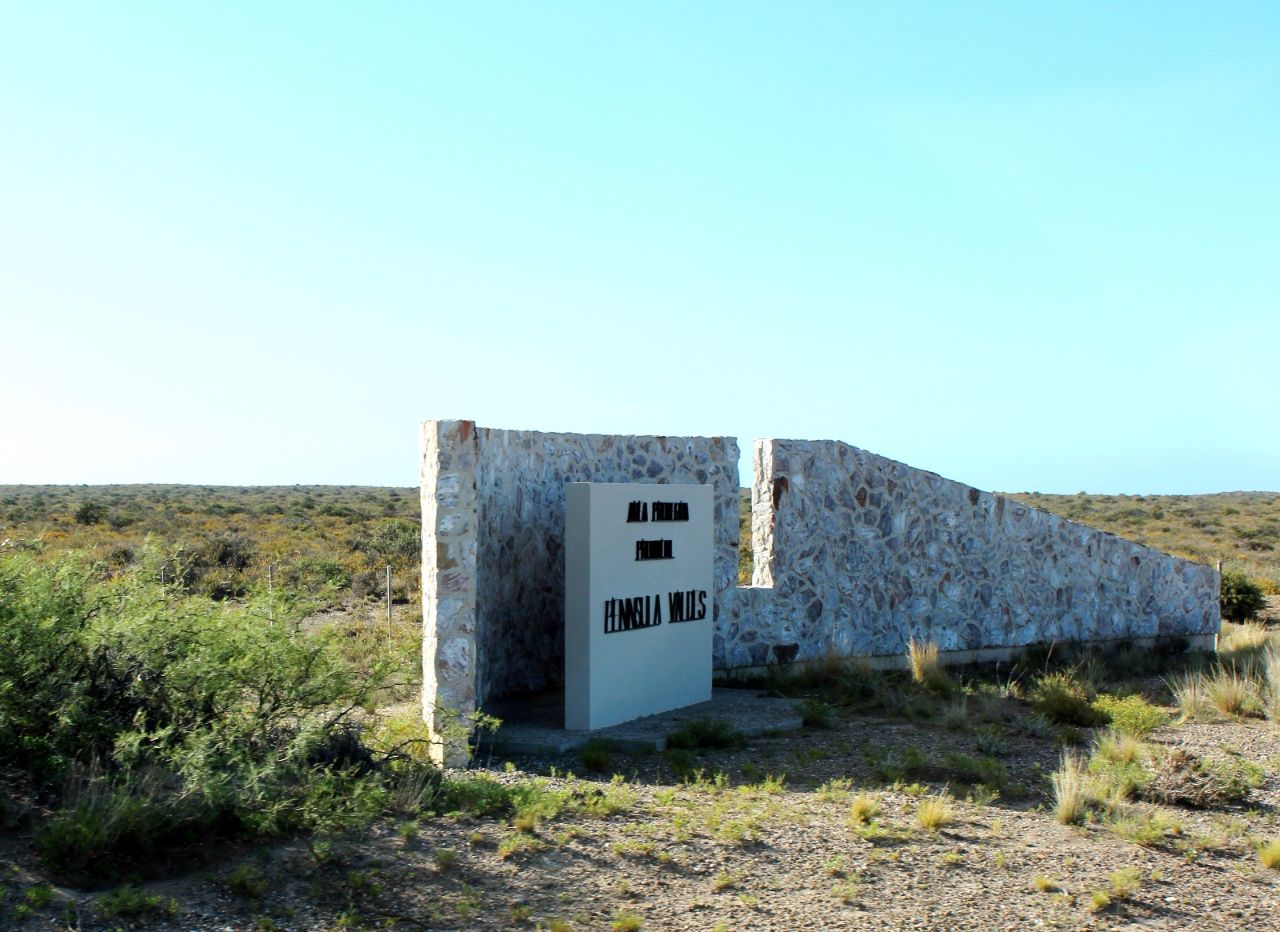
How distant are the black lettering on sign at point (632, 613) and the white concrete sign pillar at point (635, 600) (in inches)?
0.4

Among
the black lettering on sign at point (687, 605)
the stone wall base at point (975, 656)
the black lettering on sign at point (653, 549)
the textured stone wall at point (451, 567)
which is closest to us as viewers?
the textured stone wall at point (451, 567)

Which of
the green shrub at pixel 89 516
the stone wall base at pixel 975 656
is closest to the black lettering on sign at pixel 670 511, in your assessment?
the stone wall base at pixel 975 656

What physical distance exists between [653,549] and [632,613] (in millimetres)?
798

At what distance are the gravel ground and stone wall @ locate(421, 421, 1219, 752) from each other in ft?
9.62

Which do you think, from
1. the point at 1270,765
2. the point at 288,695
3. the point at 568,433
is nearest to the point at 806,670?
the point at 568,433

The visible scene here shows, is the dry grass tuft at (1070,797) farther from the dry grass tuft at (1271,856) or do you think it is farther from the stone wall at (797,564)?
the stone wall at (797,564)

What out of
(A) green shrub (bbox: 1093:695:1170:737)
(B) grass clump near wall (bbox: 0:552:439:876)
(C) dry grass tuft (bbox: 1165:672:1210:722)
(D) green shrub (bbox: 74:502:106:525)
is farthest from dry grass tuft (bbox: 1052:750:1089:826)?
(D) green shrub (bbox: 74:502:106:525)

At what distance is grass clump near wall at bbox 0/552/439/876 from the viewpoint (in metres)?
7.71

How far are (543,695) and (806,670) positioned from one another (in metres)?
4.16

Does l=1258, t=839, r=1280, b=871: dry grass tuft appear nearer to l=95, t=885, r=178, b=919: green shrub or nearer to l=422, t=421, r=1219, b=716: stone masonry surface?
l=422, t=421, r=1219, b=716: stone masonry surface

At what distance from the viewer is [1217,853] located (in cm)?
905

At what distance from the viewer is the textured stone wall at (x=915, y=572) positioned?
1756cm

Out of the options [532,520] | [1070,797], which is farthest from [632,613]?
[1070,797]

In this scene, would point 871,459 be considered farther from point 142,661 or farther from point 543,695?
point 142,661
